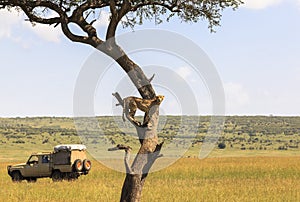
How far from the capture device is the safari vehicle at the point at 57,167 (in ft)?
111

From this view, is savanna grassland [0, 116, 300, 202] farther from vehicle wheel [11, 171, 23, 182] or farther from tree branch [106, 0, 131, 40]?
tree branch [106, 0, 131, 40]

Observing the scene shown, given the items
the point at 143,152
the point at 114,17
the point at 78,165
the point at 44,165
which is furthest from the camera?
the point at 44,165

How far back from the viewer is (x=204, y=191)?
80.6 ft

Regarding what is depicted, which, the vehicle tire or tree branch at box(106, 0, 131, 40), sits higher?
tree branch at box(106, 0, 131, 40)

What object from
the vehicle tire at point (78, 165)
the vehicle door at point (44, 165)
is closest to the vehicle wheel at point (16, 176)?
the vehicle door at point (44, 165)

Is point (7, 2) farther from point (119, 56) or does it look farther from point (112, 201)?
point (112, 201)

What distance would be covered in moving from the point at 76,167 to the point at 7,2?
17.8 m

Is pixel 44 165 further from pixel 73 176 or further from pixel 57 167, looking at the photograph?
pixel 73 176

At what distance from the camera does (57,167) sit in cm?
3406

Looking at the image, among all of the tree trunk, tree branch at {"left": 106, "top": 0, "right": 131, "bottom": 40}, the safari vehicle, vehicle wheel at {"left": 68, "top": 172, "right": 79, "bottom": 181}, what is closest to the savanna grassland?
vehicle wheel at {"left": 68, "top": 172, "right": 79, "bottom": 181}

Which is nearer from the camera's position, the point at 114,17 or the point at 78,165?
the point at 114,17

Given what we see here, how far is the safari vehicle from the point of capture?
33.8 m

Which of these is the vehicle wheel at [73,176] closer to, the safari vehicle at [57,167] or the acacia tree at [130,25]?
the safari vehicle at [57,167]

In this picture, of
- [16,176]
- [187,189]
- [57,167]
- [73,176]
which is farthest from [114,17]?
[16,176]
